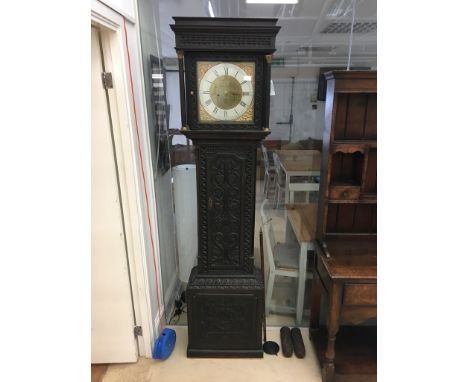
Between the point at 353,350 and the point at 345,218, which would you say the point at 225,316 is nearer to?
the point at 353,350

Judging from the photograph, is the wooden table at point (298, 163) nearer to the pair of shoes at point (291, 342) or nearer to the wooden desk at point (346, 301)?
the wooden desk at point (346, 301)

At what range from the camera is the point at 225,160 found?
5.39 feet

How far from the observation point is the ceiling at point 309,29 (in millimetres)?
1882

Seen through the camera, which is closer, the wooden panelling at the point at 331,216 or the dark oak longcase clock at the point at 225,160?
the dark oak longcase clock at the point at 225,160

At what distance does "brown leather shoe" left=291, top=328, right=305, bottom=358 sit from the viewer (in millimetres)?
1867

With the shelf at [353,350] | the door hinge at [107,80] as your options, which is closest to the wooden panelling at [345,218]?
the shelf at [353,350]

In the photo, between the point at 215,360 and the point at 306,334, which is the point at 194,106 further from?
the point at 306,334

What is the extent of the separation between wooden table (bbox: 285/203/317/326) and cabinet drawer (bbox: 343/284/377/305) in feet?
1.51

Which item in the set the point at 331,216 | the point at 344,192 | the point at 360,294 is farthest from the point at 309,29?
the point at 360,294

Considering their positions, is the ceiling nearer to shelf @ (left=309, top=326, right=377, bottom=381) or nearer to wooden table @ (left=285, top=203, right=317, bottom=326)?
wooden table @ (left=285, top=203, right=317, bottom=326)

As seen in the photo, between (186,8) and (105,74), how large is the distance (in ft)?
2.71

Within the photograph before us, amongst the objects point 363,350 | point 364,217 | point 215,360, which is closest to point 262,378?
point 215,360

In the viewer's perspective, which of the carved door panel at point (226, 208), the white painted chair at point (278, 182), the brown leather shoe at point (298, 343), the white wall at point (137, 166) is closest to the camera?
the white wall at point (137, 166)

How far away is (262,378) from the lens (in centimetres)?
171
